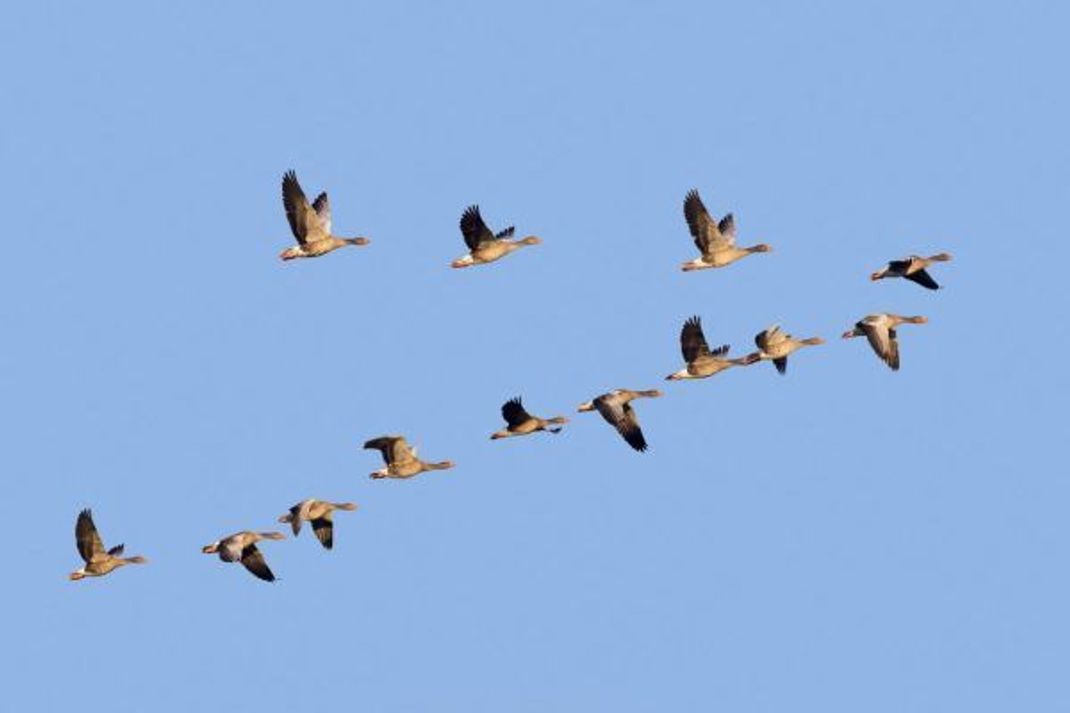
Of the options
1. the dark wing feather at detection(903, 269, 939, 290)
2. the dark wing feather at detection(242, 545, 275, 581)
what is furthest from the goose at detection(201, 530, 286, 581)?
the dark wing feather at detection(903, 269, 939, 290)

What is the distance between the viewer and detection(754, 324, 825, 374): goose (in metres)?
73.9

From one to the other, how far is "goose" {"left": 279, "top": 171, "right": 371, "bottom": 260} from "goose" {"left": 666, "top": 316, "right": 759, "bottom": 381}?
357 inches

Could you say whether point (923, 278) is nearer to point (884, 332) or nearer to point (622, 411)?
point (884, 332)

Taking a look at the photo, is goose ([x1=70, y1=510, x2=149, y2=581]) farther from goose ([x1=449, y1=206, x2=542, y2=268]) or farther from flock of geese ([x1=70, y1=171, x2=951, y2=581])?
goose ([x1=449, y1=206, x2=542, y2=268])

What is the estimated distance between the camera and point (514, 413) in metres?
72.2

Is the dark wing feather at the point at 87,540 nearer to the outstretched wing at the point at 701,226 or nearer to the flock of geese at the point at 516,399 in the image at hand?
the flock of geese at the point at 516,399

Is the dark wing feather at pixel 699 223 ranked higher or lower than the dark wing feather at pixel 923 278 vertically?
higher

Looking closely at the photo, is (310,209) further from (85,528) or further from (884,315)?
(884,315)

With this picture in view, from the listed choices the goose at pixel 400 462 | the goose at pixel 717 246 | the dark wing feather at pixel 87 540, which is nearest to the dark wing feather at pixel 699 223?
the goose at pixel 717 246

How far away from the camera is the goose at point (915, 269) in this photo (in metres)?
74.7

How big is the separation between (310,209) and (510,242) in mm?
5076

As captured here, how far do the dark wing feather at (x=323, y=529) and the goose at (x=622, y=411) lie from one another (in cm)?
704

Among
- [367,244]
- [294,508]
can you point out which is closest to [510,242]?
[367,244]

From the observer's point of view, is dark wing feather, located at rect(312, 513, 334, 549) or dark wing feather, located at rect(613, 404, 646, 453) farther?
dark wing feather, located at rect(312, 513, 334, 549)
